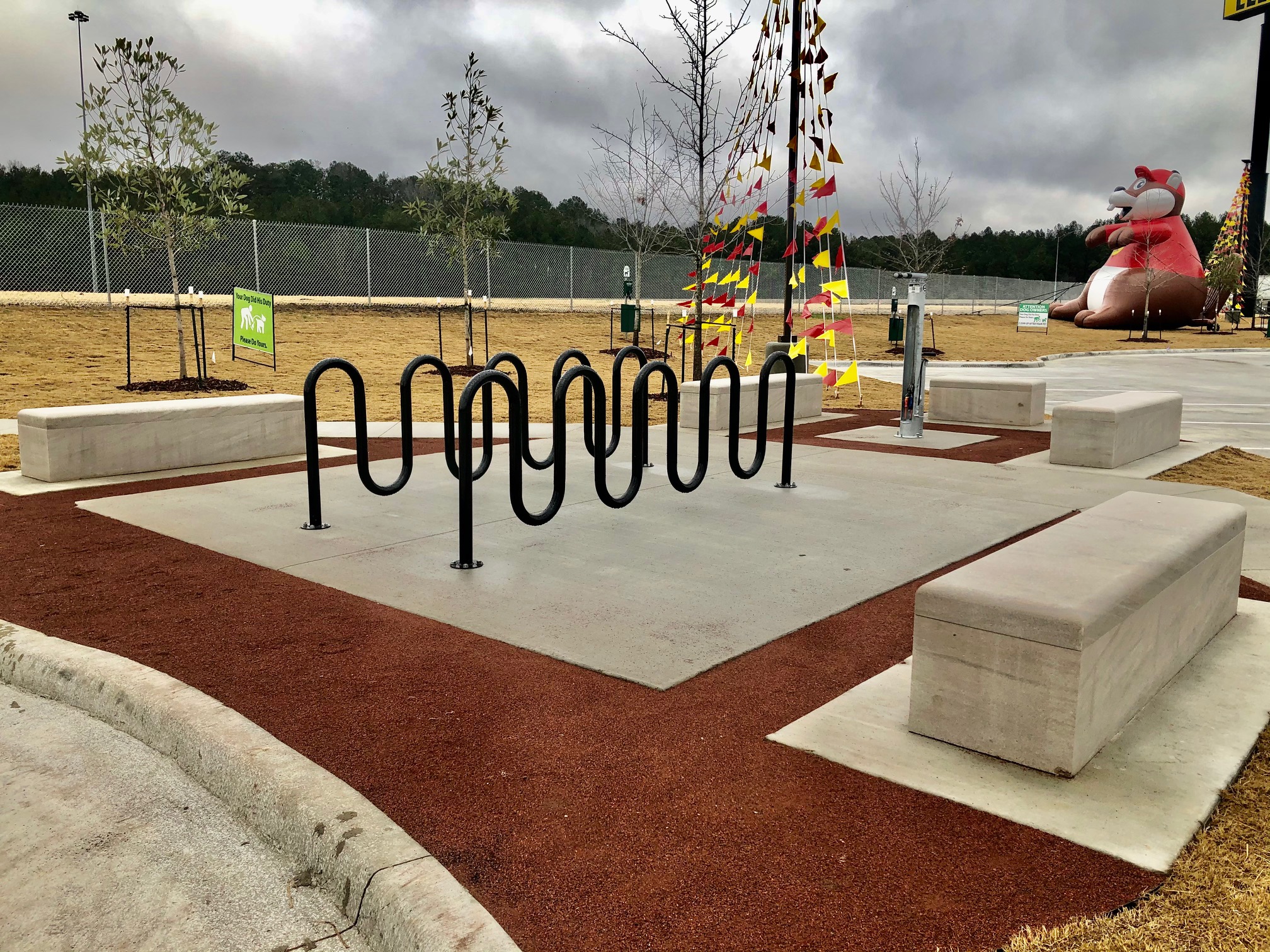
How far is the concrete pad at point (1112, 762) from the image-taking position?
2.76 meters

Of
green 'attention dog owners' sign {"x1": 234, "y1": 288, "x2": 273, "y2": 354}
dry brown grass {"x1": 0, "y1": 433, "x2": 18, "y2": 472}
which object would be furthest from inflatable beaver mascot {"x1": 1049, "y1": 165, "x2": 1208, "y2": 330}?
dry brown grass {"x1": 0, "y1": 433, "x2": 18, "y2": 472}

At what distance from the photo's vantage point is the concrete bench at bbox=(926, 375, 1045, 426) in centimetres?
1204

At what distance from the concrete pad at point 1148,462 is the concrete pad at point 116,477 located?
629cm

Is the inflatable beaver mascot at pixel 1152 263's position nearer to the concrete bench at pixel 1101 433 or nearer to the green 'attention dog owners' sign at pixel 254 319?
the concrete bench at pixel 1101 433

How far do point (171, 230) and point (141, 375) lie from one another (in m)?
2.89

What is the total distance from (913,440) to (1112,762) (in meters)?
7.67

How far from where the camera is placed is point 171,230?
14.4m

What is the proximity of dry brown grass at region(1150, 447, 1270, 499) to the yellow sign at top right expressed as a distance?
4707cm

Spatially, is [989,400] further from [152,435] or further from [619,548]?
[152,435]

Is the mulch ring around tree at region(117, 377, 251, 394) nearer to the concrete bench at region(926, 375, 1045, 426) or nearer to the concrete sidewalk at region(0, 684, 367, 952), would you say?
the concrete bench at region(926, 375, 1045, 426)

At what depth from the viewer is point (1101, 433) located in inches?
341

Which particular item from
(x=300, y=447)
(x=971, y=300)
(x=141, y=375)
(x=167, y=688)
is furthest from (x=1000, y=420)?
(x=971, y=300)

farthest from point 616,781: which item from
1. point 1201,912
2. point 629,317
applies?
point 629,317

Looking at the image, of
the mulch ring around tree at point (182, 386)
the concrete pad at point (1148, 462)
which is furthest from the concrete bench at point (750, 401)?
the mulch ring around tree at point (182, 386)
